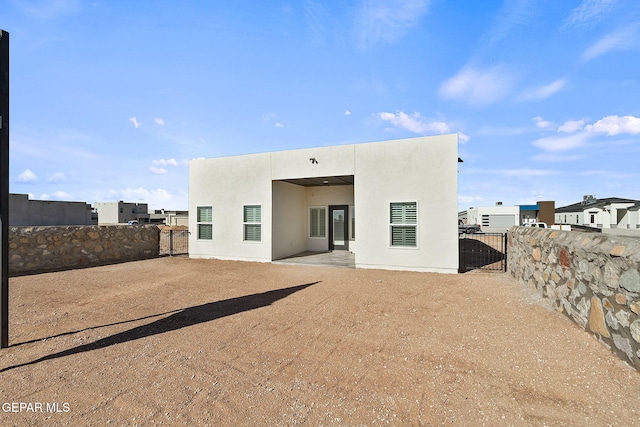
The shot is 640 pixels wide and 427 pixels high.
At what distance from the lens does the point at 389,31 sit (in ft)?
28.1

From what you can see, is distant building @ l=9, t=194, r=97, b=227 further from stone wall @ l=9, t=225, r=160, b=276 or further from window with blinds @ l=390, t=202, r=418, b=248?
window with blinds @ l=390, t=202, r=418, b=248

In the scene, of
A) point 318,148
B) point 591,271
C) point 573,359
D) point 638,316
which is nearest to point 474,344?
point 573,359

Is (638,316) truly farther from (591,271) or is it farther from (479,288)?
(479,288)

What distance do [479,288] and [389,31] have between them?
7.52 meters

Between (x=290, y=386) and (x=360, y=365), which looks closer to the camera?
(x=290, y=386)

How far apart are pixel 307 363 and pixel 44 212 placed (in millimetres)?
25716

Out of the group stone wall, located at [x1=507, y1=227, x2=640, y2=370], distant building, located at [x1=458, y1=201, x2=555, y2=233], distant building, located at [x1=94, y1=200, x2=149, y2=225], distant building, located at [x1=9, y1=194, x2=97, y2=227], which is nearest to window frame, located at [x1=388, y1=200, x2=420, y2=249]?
stone wall, located at [x1=507, y1=227, x2=640, y2=370]

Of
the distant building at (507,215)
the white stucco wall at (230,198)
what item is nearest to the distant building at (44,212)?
the white stucco wall at (230,198)

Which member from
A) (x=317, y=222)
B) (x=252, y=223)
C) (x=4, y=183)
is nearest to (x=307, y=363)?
(x=4, y=183)

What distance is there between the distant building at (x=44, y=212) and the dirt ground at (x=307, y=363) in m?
18.3

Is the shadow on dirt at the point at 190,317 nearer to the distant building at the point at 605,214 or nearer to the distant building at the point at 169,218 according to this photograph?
the distant building at the point at 605,214

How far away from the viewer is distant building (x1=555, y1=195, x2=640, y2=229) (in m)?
25.7

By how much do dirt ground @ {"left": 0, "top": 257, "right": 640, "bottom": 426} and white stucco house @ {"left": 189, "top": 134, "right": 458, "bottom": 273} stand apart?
2945 mm

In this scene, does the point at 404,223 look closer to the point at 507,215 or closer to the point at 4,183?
the point at 4,183
